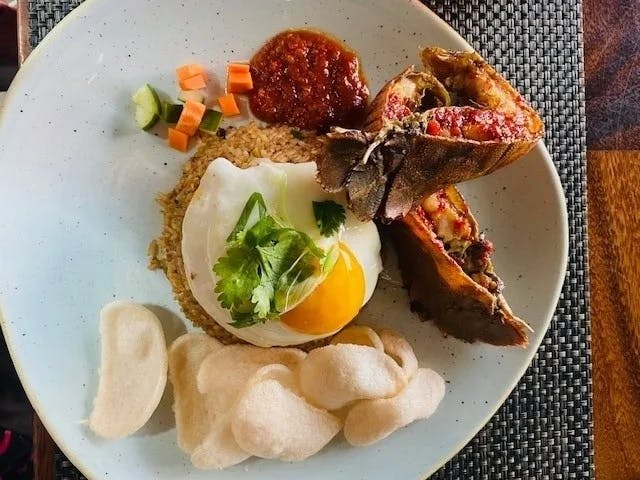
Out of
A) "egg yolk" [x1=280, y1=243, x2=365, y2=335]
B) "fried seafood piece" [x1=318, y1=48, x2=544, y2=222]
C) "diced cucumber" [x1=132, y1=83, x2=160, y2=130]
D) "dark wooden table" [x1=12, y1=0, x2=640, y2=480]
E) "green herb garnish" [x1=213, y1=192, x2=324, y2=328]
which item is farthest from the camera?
"dark wooden table" [x1=12, y1=0, x2=640, y2=480]

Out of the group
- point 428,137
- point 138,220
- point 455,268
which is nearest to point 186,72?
point 138,220

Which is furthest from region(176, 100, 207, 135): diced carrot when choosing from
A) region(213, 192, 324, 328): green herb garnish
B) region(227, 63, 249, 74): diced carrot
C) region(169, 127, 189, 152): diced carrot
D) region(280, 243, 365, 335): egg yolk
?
region(280, 243, 365, 335): egg yolk

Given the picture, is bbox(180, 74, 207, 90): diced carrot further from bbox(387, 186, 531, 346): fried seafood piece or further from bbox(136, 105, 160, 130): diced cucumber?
bbox(387, 186, 531, 346): fried seafood piece

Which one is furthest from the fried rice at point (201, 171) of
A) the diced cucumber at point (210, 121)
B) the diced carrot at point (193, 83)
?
the diced carrot at point (193, 83)

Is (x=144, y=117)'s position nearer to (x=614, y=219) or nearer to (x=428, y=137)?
(x=428, y=137)

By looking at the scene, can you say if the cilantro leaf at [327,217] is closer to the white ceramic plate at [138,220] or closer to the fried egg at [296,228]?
the fried egg at [296,228]

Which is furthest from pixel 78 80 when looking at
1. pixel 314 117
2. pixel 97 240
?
pixel 314 117
